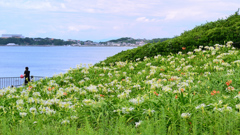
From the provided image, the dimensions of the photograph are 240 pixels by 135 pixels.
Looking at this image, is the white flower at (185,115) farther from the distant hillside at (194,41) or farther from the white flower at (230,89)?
the distant hillside at (194,41)

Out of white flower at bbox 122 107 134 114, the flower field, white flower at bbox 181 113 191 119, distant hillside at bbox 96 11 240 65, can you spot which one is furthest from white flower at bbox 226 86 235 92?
distant hillside at bbox 96 11 240 65

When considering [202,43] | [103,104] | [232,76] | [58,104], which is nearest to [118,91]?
[58,104]

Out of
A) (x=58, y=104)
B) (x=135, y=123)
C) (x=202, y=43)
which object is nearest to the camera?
(x=135, y=123)

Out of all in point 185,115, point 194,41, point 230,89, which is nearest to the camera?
point 185,115

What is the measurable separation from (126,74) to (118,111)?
599 cm

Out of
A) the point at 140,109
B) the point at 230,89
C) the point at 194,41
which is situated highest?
the point at 194,41

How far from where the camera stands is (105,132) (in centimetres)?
453

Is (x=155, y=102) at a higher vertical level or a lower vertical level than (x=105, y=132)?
higher

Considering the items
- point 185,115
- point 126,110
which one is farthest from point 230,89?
point 126,110

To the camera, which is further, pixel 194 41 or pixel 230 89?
pixel 194 41

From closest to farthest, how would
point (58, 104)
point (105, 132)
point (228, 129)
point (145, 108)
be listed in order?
point (228, 129)
point (105, 132)
point (145, 108)
point (58, 104)

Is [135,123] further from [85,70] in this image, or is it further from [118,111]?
[85,70]

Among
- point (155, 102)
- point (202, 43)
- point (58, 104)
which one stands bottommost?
point (58, 104)

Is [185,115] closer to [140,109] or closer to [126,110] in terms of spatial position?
[140,109]
